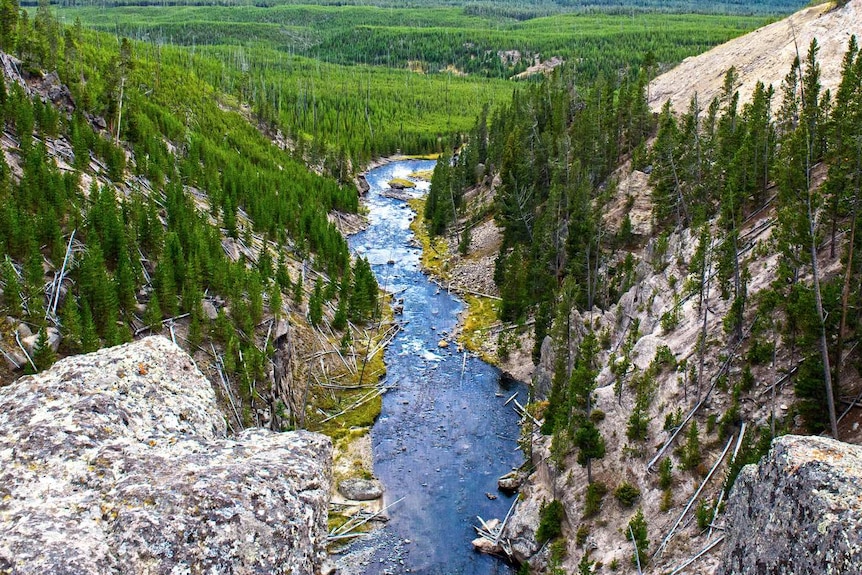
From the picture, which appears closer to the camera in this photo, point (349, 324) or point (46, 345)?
point (46, 345)

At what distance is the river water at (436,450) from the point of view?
34.1m

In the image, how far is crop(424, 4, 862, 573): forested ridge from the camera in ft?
88.6

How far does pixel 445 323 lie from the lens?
6462 cm

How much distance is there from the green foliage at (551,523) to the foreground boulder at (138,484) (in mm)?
23096

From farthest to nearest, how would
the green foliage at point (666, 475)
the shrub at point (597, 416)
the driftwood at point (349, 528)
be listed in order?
the shrub at point (597, 416) < the driftwood at point (349, 528) < the green foliage at point (666, 475)

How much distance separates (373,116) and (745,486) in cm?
18176

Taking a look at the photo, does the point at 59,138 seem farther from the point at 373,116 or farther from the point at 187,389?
the point at 373,116

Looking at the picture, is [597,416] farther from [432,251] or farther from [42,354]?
[432,251]

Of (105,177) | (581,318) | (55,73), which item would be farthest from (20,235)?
(581,318)

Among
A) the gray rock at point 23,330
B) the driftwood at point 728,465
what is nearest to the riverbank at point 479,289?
the driftwood at point 728,465

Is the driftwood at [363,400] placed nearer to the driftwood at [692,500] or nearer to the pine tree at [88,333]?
the pine tree at [88,333]

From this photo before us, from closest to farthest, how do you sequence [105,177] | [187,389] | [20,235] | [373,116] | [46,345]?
[187,389], [46,345], [20,235], [105,177], [373,116]

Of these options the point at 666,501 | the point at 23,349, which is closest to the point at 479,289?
the point at 666,501

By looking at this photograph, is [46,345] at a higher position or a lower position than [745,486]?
lower
